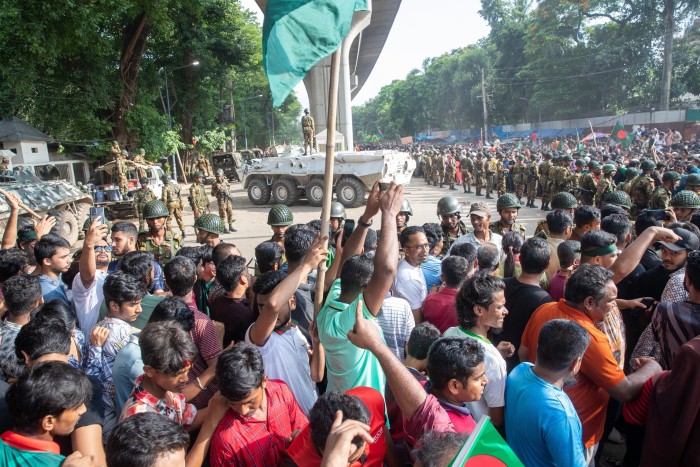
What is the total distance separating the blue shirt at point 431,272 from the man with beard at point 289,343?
5.50 feet

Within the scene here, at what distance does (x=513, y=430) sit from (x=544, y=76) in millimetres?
44587

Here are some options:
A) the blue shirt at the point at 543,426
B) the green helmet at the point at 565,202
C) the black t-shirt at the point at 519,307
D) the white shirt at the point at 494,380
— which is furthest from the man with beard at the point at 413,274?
the green helmet at the point at 565,202

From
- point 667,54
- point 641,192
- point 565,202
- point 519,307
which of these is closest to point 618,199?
point 565,202

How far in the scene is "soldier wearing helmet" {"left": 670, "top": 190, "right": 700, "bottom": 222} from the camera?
5.33 m

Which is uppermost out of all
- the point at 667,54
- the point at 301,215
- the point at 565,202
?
the point at 667,54

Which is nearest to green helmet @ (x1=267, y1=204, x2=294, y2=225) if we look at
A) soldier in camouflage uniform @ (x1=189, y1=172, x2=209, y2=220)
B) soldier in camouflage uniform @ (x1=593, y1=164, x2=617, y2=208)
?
soldier in camouflage uniform @ (x1=189, y1=172, x2=209, y2=220)

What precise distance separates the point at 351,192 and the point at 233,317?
1174 centimetres

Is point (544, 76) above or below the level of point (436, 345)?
above

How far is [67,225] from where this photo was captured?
11219 millimetres

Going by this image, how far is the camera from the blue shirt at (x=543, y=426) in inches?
83.4

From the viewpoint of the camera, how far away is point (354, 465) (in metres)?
1.89

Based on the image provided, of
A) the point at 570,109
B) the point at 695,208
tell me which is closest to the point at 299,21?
the point at 695,208

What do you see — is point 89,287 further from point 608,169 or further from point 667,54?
point 667,54

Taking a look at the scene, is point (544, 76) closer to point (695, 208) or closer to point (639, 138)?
point (639, 138)
